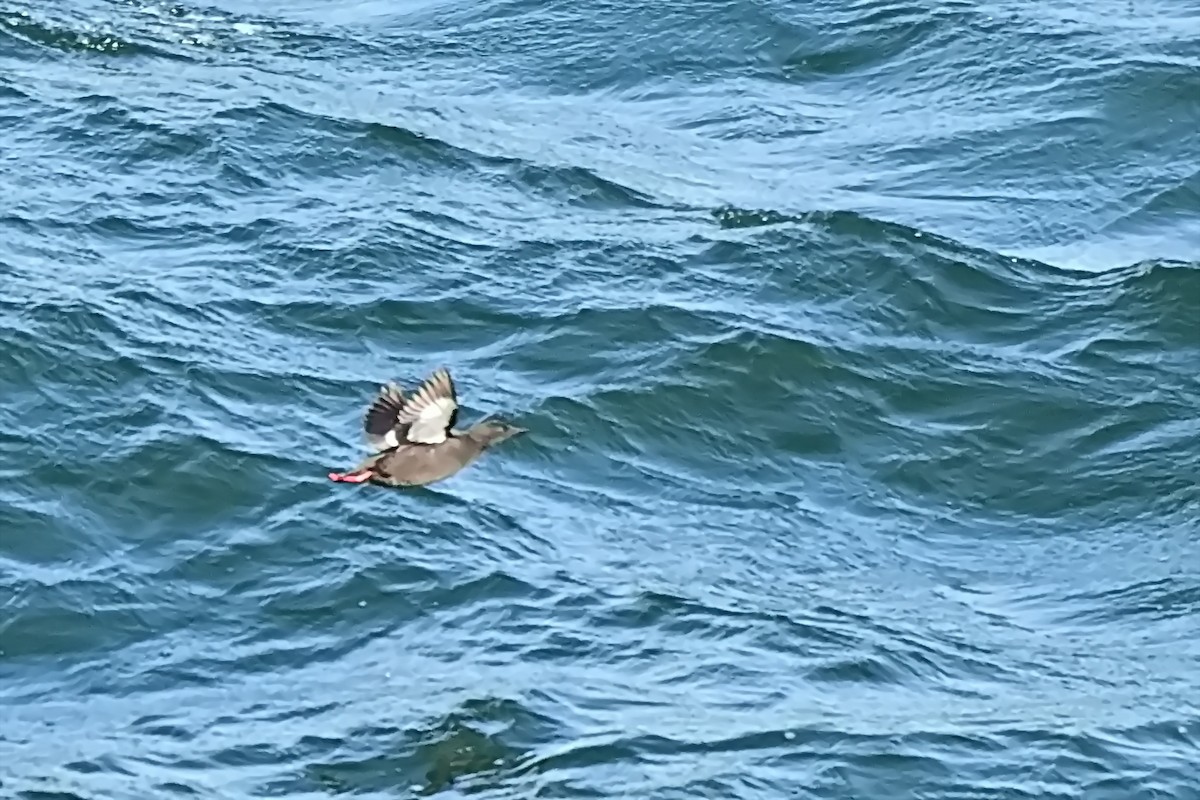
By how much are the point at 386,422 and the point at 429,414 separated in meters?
0.28

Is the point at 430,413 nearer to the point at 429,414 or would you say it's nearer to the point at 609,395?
the point at 429,414

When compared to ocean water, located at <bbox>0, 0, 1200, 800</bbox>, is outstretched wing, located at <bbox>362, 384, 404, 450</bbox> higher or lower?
higher

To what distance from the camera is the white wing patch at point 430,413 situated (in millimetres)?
12352

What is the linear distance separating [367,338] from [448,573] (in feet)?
10.5

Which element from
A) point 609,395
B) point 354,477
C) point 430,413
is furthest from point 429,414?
point 609,395

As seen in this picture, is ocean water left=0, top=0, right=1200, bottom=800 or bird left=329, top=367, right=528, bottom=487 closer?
bird left=329, top=367, right=528, bottom=487

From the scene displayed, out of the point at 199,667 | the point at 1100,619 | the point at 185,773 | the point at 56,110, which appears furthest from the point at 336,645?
the point at 56,110

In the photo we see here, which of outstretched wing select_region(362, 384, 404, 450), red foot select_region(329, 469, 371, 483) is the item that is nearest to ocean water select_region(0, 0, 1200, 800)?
red foot select_region(329, 469, 371, 483)

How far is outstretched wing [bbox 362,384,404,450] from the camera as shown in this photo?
1256 centimetres

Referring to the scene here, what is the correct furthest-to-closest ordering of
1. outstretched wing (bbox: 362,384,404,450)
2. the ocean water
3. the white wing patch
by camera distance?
the ocean water → outstretched wing (bbox: 362,384,404,450) → the white wing patch

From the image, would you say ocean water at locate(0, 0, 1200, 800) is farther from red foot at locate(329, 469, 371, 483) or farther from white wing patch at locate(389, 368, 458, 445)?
white wing patch at locate(389, 368, 458, 445)

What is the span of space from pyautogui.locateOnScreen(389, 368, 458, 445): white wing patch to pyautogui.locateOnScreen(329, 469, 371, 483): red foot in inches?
9.1

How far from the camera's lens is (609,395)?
54.4 ft

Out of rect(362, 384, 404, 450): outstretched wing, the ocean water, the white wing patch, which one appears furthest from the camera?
the ocean water
